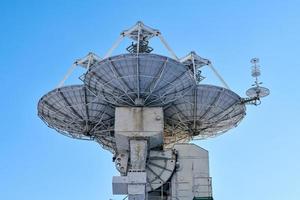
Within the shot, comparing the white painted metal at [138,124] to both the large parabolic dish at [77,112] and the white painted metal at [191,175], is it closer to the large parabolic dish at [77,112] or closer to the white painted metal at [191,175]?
the large parabolic dish at [77,112]

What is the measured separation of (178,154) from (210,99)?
7.10 meters

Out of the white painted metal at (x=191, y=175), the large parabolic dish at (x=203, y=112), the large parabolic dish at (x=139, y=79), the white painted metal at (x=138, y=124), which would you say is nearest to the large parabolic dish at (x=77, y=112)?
the large parabolic dish at (x=139, y=79)

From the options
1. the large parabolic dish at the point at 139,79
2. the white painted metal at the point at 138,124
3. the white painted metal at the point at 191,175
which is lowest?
the white painted metal at the point at 191,175

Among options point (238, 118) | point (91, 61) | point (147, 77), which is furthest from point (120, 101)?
point (238, 118)

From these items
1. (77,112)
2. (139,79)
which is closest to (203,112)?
(139,79)

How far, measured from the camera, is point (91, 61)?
164ft

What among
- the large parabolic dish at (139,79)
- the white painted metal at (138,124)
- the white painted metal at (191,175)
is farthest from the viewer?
the white painted metal at (191,175)

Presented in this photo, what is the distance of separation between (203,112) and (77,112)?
10930 millimetres

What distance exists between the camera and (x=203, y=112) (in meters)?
47.6

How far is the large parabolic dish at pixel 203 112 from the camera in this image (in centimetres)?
4634

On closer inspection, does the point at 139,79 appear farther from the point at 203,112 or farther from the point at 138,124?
the point at 203,112

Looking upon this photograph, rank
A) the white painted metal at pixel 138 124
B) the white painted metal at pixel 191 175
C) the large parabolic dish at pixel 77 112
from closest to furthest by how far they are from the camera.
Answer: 1. the white painted metal at pixel 138 124
2. the large parabolic dish at pixel 77 112
3. the white painted metal at pixel 191 175

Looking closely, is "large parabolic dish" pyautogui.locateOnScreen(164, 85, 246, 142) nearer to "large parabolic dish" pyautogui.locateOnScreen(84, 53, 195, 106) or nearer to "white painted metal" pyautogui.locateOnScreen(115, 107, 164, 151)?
"large parabolic dish" pyautogui.locateOnScreen(84, 53, 195, 106)

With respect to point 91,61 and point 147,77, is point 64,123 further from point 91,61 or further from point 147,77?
point 147,77
